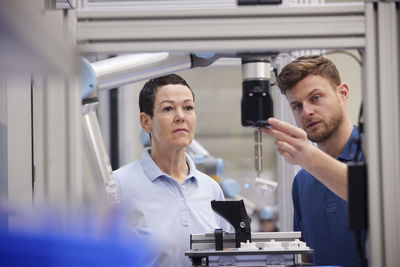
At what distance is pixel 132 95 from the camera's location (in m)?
3.82

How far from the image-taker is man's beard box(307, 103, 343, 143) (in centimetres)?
174

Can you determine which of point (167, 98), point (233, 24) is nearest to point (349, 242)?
point (167, 98)

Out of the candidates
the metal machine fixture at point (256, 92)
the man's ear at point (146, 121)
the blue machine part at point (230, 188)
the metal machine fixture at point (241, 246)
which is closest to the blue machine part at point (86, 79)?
the metal machine fixture at point (256, 92)

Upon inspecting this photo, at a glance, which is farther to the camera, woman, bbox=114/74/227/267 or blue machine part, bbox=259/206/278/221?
blue machine part, bbox=259/206/278/221

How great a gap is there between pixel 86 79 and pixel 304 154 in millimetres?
487

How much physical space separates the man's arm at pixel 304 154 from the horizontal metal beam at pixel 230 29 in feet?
0.62

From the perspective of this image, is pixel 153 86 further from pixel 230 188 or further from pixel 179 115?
pixel 230 188

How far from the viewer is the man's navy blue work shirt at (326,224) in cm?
160

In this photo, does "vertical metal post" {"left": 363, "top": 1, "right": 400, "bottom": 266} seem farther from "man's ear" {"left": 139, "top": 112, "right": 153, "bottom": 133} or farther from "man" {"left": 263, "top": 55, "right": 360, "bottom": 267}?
"man's ear" {"left": 139, "top": 112, "right": 153, "bottom": 133}

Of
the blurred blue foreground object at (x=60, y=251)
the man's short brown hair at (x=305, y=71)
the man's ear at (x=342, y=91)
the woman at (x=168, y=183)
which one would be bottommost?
the blurred blue foreground object at (x=60, y=251)

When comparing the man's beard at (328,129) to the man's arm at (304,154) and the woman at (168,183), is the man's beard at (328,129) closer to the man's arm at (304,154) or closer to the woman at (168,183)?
the woman at (168,183)

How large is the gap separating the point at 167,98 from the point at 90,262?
52.3 inches

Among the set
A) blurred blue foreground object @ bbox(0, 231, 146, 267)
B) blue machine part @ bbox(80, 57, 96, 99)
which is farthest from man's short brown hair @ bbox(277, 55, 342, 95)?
blurred blue foreground object @ bbox(0, 231, 146, 267)

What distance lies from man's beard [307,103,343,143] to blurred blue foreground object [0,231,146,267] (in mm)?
1192
